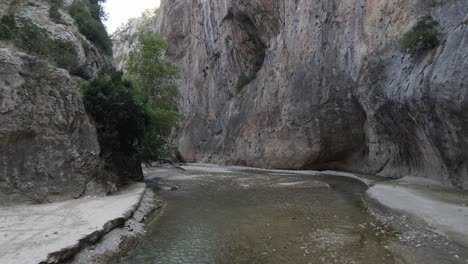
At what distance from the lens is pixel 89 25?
37.0 m

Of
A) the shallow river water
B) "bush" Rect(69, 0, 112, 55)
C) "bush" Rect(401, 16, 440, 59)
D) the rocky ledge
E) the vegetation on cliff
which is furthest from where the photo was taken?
"bush" Rect(69, 0, 112, 55)

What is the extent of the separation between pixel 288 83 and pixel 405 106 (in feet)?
53.7

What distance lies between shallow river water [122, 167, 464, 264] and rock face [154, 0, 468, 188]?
474cm

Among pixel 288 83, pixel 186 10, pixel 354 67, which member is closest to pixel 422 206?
pixel 354 67

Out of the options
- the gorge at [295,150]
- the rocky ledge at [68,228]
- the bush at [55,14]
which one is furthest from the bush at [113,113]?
the bush at [55,14]

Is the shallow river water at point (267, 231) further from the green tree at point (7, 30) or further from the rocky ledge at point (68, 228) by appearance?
the green tree at point (7, 30)

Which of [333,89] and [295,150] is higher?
[333,89]

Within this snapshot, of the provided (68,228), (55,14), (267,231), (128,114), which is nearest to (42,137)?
(128,114)

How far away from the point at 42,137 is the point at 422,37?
55.0 ft

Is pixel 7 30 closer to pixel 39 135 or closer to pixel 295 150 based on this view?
pixel 39 135

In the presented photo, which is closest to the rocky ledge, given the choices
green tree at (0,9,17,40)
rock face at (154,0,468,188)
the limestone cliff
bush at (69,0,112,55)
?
the limestone cliff

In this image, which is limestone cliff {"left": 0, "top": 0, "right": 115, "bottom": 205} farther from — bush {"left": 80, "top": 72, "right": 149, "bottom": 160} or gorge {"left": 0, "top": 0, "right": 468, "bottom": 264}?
bush {"left": 80, "top": 72, "right": 149, "bottom": 160}

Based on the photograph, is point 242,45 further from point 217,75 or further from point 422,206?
point 422,206

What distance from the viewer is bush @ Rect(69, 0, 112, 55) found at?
3631cm
